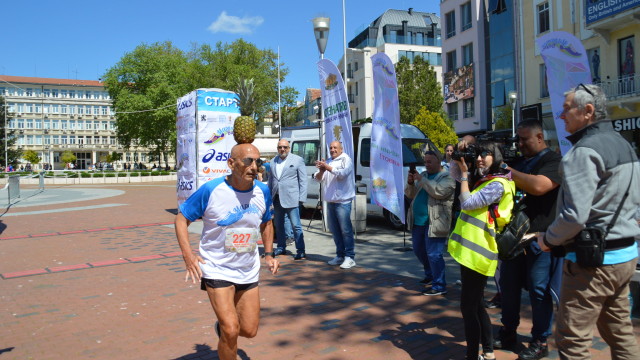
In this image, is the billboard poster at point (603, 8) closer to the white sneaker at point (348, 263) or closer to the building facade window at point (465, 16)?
the building facade window at point (465, 16)

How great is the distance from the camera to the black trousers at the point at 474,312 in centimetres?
352

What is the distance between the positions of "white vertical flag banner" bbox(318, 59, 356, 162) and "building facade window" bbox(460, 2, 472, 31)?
28.2m

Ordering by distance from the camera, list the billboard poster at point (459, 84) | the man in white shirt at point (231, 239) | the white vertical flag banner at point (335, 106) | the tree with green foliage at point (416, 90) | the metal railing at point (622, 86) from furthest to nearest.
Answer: the billboard poster at point (459, 84), the tree with green foliage at point (416, 90), the metal railing at point (622, 86), the white vertical flag banner at point (335, 106), the man in white shirt at point (231, 239)

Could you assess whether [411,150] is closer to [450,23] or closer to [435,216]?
[435,216]

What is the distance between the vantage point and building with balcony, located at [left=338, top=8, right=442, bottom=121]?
176ft

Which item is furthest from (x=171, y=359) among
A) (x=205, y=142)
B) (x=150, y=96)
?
(x=150, y=96)

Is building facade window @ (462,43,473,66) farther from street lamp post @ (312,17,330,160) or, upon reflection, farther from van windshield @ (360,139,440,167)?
street lamp post @ (312,17,330,160)

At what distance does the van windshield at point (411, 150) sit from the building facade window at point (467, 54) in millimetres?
25241

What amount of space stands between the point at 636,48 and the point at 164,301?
23.4 meters

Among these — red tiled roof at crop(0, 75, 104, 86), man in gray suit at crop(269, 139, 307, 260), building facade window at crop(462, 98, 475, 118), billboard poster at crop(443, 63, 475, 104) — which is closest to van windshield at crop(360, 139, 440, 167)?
man in gray suit at crop(269, 139, 307, 260)

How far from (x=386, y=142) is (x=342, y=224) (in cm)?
191

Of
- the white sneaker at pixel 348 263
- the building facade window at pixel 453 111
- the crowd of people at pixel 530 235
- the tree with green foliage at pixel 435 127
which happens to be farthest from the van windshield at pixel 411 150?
the building facade window at pixel 453 111

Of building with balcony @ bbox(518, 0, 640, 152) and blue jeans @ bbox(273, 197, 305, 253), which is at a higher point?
building with balcony @ bbox(518, 0, 640, 152)

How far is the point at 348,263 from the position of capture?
713cm
